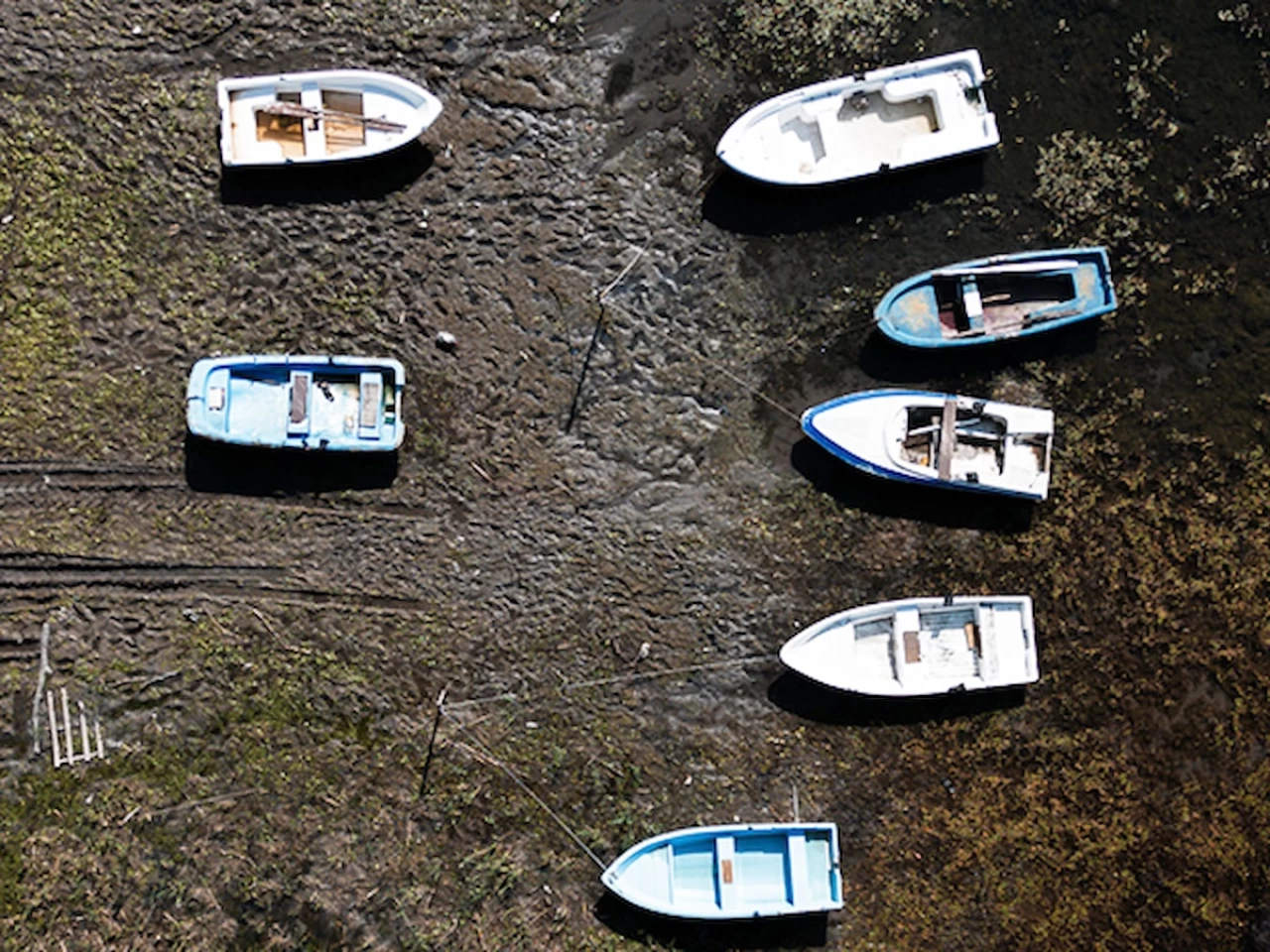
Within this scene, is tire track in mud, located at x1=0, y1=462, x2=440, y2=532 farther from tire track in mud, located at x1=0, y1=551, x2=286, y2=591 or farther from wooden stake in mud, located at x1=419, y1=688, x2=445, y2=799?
wooden stake in mud, located at x1=419, y1=688, x2=445, y2=799

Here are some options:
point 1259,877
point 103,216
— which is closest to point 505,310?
point 103,216

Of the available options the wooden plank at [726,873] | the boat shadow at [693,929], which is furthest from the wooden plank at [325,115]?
the boat shadow at [693,929]

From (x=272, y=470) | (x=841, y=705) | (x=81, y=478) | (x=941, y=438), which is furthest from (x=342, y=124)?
(x=841, y=705)

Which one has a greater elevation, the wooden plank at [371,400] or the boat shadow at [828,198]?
the boat shadow at [828,198]

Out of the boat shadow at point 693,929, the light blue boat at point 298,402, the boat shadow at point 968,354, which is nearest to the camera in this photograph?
the light blue boat at point 298,402

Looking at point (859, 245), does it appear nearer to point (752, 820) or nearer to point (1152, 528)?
point (1152, 528)

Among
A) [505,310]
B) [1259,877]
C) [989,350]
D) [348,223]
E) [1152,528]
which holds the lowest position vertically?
[1259,877]

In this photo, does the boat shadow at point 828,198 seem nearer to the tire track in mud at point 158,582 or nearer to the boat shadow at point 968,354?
the boat shadow at point 968,354
